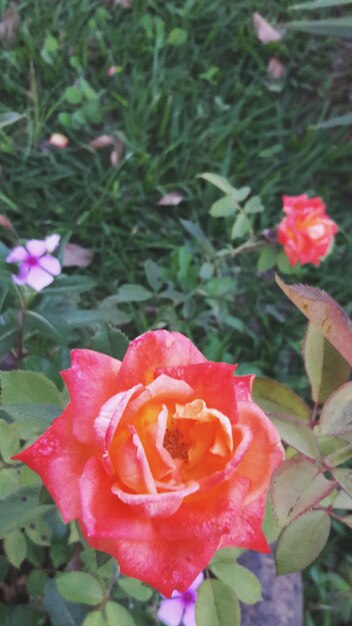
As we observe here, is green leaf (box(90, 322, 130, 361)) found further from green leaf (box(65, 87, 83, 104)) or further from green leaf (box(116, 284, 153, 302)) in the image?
green leaf (box(65, 87, 83, 104))

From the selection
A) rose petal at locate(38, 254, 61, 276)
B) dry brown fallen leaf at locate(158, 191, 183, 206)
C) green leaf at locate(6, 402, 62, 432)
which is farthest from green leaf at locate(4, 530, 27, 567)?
dry brown fallen leaf at locate(158, 191, 183, 206)

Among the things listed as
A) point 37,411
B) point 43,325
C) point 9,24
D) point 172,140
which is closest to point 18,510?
point 37,411

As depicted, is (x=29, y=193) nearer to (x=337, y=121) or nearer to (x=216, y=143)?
(x=216, y=143)

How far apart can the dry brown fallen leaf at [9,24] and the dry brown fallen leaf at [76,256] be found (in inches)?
24.0

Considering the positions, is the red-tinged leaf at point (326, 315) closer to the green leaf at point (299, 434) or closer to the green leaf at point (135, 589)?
the green leaf at point (299, 434)

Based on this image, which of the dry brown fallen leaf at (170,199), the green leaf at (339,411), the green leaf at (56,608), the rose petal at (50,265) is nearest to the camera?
the green leaf at (339,411)

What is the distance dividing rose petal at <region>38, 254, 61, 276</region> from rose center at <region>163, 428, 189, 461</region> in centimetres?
47

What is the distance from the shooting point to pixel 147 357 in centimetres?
54

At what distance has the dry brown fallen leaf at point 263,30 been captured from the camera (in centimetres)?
188

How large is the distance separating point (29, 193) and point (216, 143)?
0.49 metres

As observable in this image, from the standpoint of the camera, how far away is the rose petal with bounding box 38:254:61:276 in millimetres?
958

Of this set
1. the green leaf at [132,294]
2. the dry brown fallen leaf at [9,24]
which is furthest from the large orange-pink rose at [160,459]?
the dry brown fallen leaf at [9,24]

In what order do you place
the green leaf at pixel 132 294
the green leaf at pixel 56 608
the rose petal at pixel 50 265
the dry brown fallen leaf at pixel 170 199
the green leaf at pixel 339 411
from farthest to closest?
1. the dry brown fallen leaf at pixel 170 199
2. the green leaf at pixel 132 294
3. the rose petal at pixel 50 265
4. the green leaf at pixel 56 608
5. the green leaf at pixel 339 411

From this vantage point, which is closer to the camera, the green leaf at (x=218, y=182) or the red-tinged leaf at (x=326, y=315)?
the red-tinged leaf at (x=326, y=315)
